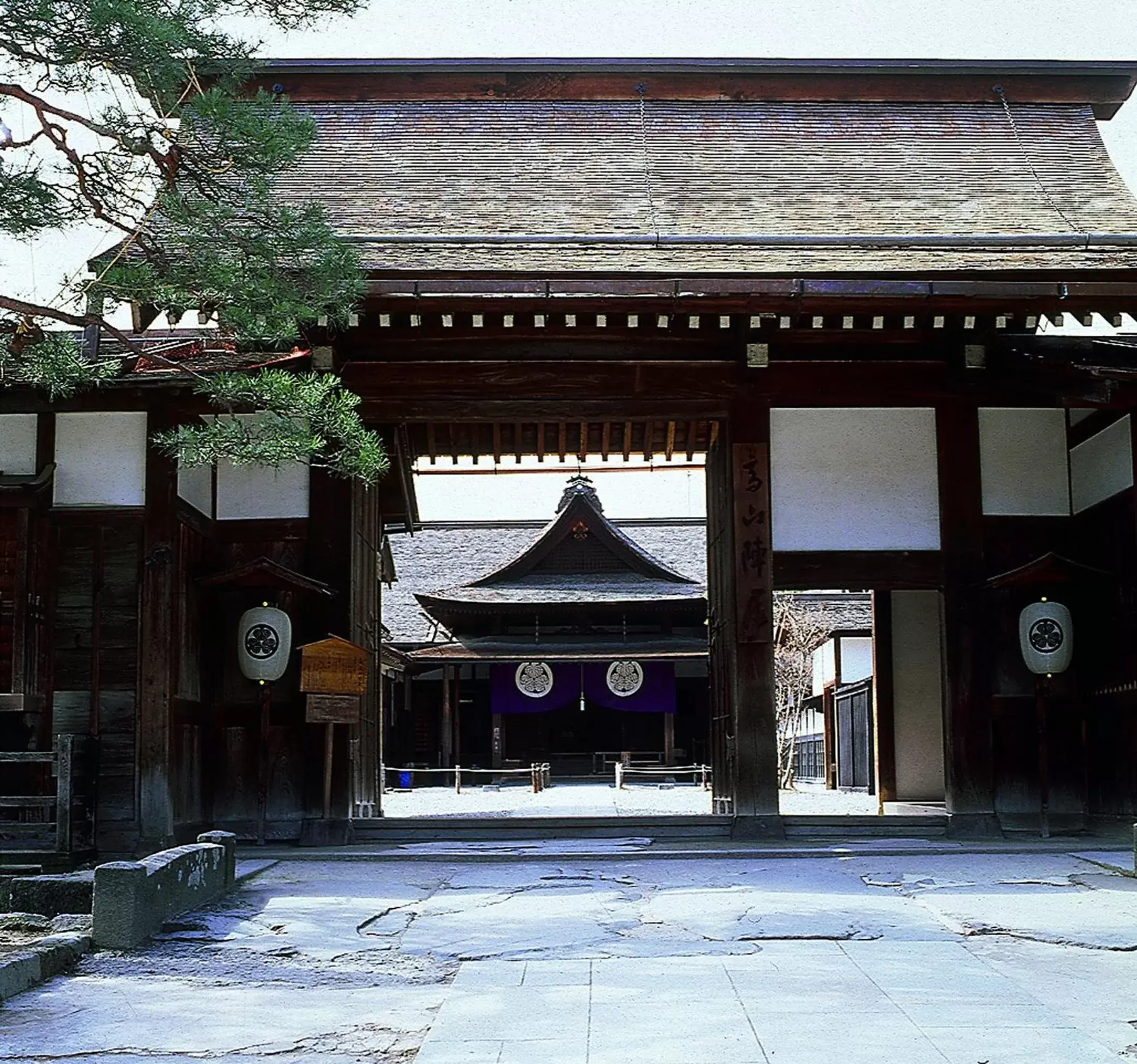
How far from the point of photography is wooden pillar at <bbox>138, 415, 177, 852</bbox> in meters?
10.1

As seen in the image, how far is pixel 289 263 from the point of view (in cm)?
749

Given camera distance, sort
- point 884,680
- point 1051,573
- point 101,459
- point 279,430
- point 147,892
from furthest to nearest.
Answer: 1. point 884,680
2. point 101,459
3. point 1051,573
4. point 279,430
5. point 147,892

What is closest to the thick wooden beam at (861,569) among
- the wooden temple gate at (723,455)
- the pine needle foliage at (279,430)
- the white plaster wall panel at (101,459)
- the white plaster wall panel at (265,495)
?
the wooden temple gate at (723,455)

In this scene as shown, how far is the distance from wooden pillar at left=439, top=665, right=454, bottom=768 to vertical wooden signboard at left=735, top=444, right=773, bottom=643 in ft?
49.6

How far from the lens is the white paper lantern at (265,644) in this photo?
35.0ft

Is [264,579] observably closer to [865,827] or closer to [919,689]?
[865,827]

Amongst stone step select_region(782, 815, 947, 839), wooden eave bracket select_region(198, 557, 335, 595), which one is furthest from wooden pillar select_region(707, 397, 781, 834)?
wooden eave bracket select_region(198, 557, 335, 595)

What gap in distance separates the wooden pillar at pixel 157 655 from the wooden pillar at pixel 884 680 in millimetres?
7534

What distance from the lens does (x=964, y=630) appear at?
10.9 m

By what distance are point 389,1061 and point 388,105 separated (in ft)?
38.1

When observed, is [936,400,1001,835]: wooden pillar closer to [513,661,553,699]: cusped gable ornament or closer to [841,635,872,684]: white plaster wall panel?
[841,635,872,684]: white plaster wall panel

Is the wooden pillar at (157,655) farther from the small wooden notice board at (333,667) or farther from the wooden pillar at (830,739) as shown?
the wooden pillar at (830,739)

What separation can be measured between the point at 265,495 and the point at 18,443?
75.4 inches

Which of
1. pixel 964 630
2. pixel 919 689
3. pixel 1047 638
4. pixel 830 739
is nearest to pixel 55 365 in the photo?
pixel 964 630
